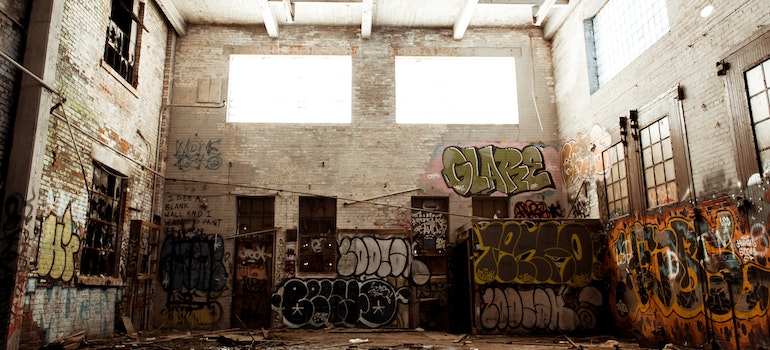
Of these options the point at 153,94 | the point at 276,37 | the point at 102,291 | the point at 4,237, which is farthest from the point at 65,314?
the point at 276,37

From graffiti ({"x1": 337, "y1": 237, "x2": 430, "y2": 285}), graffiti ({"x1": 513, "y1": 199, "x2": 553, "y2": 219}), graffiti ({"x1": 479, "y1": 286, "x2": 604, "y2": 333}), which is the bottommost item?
→ graffiti ({"x1": 479, "y1": 286, "x2": 604, "y2": 333})

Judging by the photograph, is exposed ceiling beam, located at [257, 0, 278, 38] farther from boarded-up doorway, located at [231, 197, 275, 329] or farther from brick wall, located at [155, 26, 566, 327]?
boarded-up doorway, located at [231, 197, 275, 329]

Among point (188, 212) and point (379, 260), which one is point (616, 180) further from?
point (188, 212)

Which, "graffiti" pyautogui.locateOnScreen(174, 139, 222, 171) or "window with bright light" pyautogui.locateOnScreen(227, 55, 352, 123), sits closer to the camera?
"graffiti" pyautogui.locateOnScreen(174, 139, 222, 171)

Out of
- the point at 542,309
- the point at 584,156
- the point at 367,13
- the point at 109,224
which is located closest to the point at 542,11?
the point at 584,156

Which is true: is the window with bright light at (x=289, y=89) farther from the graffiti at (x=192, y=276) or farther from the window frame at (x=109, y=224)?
the window frame at (x=109, y=224)

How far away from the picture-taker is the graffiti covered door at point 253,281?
11.3 m

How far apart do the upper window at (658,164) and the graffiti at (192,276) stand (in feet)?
27.7

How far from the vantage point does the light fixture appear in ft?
23.6

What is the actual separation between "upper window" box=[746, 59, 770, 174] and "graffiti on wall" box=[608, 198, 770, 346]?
779mm

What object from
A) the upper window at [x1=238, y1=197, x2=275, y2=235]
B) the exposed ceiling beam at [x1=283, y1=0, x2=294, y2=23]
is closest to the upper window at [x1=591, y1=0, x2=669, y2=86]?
the exposed ceiling beam at [x1=283, y1=0, x2=294, y2=23]

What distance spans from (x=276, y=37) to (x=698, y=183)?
9.25m

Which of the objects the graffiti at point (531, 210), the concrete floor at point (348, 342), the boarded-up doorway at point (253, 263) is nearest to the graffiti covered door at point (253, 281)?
the boarded-up doorway at point (253, 263)

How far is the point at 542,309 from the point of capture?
9.73 metres
